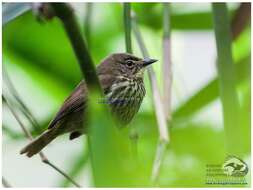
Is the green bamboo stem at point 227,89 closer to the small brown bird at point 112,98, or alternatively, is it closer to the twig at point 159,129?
the twig at point 159,129

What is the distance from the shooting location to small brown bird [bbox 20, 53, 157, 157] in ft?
2.65

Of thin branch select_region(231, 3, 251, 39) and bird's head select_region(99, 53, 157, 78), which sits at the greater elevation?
thin branch select_region(231, 3, 251, 39)

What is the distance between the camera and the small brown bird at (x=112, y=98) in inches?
31.8

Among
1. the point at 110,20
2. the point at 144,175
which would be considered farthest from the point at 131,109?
the point at 144,175

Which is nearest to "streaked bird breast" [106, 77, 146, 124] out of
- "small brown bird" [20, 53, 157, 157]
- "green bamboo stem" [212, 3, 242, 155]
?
"small brown bird" [20, 53, 157, 157]

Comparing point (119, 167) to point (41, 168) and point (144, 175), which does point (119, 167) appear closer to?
point (144, 175)

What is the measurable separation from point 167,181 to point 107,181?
232 millimetres

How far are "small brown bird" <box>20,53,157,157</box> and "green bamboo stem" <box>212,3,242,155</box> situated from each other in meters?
0.31

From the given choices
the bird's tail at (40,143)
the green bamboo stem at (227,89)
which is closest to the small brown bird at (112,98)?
the bird's tail at (40,143)

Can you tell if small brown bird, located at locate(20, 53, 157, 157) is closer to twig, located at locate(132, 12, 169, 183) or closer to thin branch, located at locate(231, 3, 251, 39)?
twig, located at locate(132, 12, 169, 183)

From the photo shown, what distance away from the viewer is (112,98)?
80 cm

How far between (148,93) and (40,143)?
223mm

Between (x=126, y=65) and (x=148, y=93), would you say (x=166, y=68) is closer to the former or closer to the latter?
(x=148, y=93)

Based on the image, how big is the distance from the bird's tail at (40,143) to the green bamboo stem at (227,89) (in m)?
0.46
